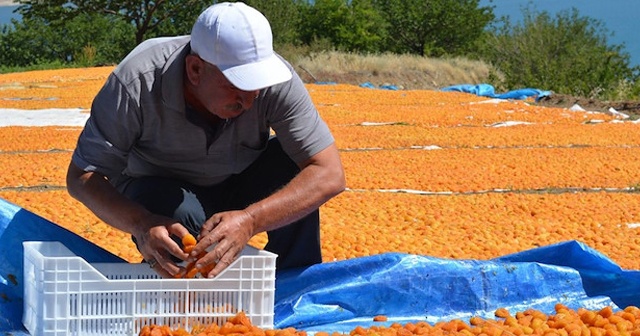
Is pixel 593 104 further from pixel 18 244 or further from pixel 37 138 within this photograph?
pixel 18 244

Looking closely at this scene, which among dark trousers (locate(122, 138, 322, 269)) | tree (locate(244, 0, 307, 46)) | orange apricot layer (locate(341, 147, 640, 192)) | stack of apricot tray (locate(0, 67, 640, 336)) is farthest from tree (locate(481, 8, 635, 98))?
dark trousers (locate(122, 138, 322, 269))

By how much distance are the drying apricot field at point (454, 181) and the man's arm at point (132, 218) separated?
1.55m

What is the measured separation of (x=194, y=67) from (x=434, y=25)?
3548 cm

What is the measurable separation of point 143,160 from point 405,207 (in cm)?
315

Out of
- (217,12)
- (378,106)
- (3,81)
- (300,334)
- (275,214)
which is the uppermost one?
(217,12)

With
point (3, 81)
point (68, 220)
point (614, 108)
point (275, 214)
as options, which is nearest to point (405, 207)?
point (68, 220)

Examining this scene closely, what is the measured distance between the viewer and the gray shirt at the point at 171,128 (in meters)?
3.06

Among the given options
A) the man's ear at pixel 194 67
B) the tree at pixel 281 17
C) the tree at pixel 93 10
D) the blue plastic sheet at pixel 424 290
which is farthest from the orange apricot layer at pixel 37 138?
the tree at pixel 281 17

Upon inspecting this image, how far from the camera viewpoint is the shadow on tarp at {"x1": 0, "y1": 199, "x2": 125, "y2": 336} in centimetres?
328

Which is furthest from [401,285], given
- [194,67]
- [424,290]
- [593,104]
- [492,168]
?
[593,104]

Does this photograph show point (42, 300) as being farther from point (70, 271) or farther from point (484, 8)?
point (484, 8)

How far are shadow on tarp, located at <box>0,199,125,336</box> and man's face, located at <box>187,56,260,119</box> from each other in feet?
2.73

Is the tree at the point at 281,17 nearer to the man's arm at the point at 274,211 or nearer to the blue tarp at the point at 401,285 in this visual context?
the blue tarp at the point at 401,285

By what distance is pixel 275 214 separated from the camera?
10.0 ft
